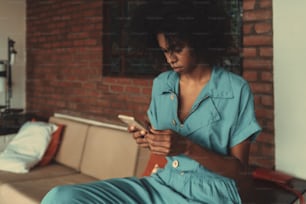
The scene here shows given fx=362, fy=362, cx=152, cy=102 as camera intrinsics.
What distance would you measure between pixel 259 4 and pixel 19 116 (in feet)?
6.86

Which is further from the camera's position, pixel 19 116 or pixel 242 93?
pixel 19 116

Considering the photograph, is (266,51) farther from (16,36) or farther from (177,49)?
(16,36)

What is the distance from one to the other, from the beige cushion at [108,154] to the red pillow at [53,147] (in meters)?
0.29

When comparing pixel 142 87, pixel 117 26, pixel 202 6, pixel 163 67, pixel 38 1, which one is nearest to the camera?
pixel 202 6

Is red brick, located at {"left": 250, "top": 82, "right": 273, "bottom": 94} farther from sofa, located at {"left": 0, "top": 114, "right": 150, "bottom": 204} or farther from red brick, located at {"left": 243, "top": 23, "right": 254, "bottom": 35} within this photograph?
sofa, located at {"left": 0, "top": 114, "right": 150, "bottom": 204}

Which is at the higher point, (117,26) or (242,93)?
(117,26)

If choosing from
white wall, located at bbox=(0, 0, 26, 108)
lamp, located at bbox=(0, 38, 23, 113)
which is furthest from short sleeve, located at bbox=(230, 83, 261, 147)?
white wall, located at bbox=(0, 0, 26, 108)

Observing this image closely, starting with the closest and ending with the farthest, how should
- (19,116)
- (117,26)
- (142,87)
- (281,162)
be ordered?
(281,162)
(142,87)
(117,26)
(19,116)

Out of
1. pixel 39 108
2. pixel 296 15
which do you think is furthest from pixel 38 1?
pixel 296 15

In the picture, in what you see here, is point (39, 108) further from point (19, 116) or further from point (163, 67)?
point (163, 67)

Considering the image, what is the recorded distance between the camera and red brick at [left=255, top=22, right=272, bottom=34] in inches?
57.3

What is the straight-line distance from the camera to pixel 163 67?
4.34ft

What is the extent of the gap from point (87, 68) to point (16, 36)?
1057mm

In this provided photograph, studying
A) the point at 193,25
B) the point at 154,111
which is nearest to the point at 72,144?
the point at 154,111
